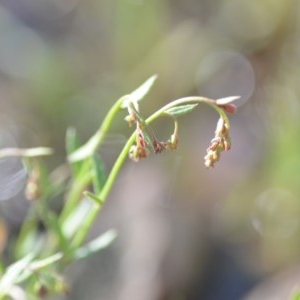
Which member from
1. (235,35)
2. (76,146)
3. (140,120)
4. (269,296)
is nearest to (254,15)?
(235,35)

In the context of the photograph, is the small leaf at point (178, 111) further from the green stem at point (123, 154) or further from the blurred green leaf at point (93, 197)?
the blurred green leaf at point (93, 197)

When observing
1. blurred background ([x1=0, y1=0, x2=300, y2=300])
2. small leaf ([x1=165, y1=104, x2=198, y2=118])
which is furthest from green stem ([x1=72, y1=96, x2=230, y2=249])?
blurred background ([x1=0, y1=0, x2=300, y2=300])

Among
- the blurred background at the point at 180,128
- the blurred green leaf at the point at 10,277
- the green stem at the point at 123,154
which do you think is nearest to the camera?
the green stem at the point at 123,154

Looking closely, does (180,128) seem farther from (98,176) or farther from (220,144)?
(220,144)

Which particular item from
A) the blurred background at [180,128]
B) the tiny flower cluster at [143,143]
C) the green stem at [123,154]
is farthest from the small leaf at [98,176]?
the blurred background at [180,128]

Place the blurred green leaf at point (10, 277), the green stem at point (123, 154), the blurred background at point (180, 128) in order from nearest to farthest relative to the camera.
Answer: the green stem at point (123, 154) → the blurred green leaf at point (10, 277) → the blurred background at point (180, 128)

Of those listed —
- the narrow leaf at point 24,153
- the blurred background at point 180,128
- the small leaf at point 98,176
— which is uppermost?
the narrow leaf at point 24,153

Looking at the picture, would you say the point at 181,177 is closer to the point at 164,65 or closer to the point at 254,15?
the point at 164,65

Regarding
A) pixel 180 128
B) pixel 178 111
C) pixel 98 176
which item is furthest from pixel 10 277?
pixel 180 128

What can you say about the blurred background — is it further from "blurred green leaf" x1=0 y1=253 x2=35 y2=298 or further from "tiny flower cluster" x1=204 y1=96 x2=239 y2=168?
"tiny flower cluster" x1=204 y1=96 x2=239 y2=168
